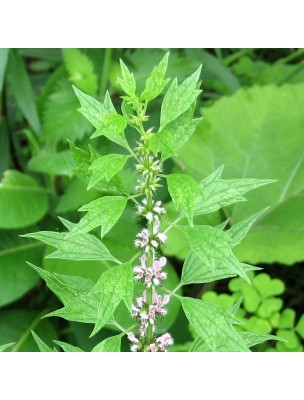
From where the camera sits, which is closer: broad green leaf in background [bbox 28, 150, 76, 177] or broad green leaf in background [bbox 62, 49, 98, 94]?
broad green leaf in background [bbox 28, 150, 76, 177]

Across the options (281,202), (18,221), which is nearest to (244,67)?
(281,202)

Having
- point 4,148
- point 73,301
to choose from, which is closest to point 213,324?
point 73,301

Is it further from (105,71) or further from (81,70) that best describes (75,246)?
(105,71)

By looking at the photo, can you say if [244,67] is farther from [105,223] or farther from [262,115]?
[105,223]

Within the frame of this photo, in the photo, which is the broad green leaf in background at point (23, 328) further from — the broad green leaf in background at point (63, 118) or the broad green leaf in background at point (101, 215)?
the broad green leaf in background at point (101, 215)

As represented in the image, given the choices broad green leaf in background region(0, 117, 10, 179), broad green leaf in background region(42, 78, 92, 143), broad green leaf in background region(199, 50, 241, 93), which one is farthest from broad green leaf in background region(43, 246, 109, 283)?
broad green leaf in background region(199, 50, 241, 93)

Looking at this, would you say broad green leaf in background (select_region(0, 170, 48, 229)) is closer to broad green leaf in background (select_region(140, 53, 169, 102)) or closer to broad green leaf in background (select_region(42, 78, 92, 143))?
broad green leaf in background (select_region(42, 78, 92, 143))

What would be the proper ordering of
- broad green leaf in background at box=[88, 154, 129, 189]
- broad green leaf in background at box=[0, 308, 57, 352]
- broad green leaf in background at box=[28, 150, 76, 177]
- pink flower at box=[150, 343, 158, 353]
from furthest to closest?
broad green leaf in background at box=[0, 308, 57, 352], broad green leaf in background at box=[28, 150, 76, 177], pink flower at box=[150, 343, 158, 353], broad green leaf in background at box=[88, 154, 129, 189]
